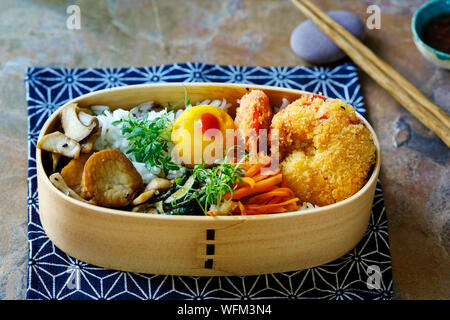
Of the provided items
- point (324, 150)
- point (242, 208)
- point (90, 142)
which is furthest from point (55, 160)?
point (324, 150)

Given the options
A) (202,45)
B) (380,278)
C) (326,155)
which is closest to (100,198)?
(326,155)

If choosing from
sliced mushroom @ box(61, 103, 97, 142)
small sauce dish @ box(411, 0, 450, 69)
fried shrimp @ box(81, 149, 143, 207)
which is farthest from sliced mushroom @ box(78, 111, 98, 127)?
small sauce dish @ box(411, 0, 450, 69)

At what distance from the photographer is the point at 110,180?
8.04ft

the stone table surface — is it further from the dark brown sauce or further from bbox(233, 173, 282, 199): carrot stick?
bbox(233, 173, 282, 199): carrot stick

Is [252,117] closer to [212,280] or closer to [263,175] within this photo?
[263,175]

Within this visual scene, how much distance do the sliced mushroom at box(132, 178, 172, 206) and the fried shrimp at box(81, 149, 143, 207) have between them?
0.04 metres

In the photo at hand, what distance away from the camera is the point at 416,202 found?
2.98m

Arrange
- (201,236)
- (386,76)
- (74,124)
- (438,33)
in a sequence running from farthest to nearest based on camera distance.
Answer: (438,33)
(386,76)
(74,124)
(201,236)

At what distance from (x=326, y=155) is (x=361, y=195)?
25 centimetres

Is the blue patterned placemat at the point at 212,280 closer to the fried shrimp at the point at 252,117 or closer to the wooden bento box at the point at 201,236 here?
the wooden bento box at the point at 201,236

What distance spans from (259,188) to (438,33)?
1.84 m

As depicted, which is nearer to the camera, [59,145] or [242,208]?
[242,208]

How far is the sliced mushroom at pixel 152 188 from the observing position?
2.42m
